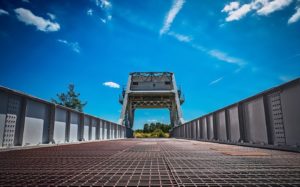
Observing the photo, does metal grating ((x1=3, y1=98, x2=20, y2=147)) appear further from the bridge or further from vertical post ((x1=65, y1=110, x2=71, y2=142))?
vertical post ((x1=65, y1=110, x2=71, y2=142))

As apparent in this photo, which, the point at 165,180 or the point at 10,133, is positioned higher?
the point at 10,133

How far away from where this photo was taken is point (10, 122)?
7.06 metres

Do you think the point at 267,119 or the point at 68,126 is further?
the point at 68,126

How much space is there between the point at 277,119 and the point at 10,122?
8.94m

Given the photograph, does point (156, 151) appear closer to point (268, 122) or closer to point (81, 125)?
point (268, 122)

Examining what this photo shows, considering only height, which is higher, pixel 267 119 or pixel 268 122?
pixel 267 119

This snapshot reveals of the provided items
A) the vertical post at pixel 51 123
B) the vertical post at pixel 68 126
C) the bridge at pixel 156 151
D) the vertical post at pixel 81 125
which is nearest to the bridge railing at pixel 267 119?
the bridge at pixel 156 151

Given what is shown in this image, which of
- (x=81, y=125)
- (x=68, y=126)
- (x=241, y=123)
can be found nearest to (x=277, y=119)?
(x=241, y=123)

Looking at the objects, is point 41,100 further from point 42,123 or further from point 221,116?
point 221,116

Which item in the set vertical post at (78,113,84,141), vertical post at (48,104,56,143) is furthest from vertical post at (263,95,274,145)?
vertical post at (78,113,84,141)

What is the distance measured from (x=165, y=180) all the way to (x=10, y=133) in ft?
22.0

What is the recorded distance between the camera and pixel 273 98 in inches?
286

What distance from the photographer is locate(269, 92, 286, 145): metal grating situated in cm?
674

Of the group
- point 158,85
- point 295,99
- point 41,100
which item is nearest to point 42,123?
point 41,100
